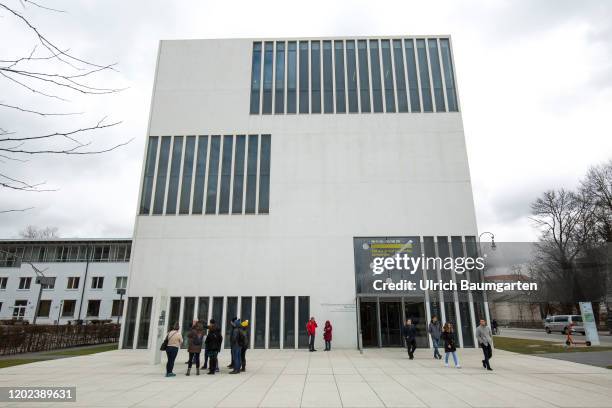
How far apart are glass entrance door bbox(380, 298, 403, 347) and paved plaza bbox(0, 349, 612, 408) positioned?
6.73m

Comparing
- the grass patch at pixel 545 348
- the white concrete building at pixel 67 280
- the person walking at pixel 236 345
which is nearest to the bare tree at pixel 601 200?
the grass patch at pixel 545 348

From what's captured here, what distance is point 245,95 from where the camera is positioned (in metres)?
27.3

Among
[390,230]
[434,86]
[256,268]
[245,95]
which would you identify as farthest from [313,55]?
[256,268]

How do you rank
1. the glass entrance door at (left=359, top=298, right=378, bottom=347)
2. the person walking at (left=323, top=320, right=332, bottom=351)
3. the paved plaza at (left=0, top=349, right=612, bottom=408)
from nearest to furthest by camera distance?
the paved plaza at (left=0, top=349, right=612, bottom=408) < the person walking at (left=323, top=320, right=332, bottom=351) < the glass entrance door at (left=359, top=298, right=378, bottom=347)

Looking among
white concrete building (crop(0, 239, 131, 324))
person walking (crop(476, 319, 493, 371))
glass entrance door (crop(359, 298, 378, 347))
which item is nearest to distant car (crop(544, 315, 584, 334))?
glass entrance door (crop(359, 298, 378, 347))

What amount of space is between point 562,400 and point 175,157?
25.5m

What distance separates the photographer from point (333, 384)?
33.1ft

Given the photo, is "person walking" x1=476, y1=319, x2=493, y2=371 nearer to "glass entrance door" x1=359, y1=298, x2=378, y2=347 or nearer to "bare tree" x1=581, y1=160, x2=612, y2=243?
"glass entrance door" x1=359, y1=298, x2=378, y2=347

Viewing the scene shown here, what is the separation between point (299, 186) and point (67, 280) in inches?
1625

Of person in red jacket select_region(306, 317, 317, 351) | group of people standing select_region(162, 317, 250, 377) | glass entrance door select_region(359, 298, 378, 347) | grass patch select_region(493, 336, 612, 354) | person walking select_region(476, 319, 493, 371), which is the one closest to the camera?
group of people standing select_region(162, 317, 250, 377)

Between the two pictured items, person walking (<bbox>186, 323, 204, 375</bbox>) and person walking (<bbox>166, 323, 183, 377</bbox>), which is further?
person walking (<bbox>186, 323, 204, 375</bbox>)

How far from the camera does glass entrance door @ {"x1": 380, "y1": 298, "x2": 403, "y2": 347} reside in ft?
72.3

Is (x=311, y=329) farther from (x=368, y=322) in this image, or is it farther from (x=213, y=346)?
(x=213, y=346)

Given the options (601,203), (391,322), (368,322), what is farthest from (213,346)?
(601,203)
